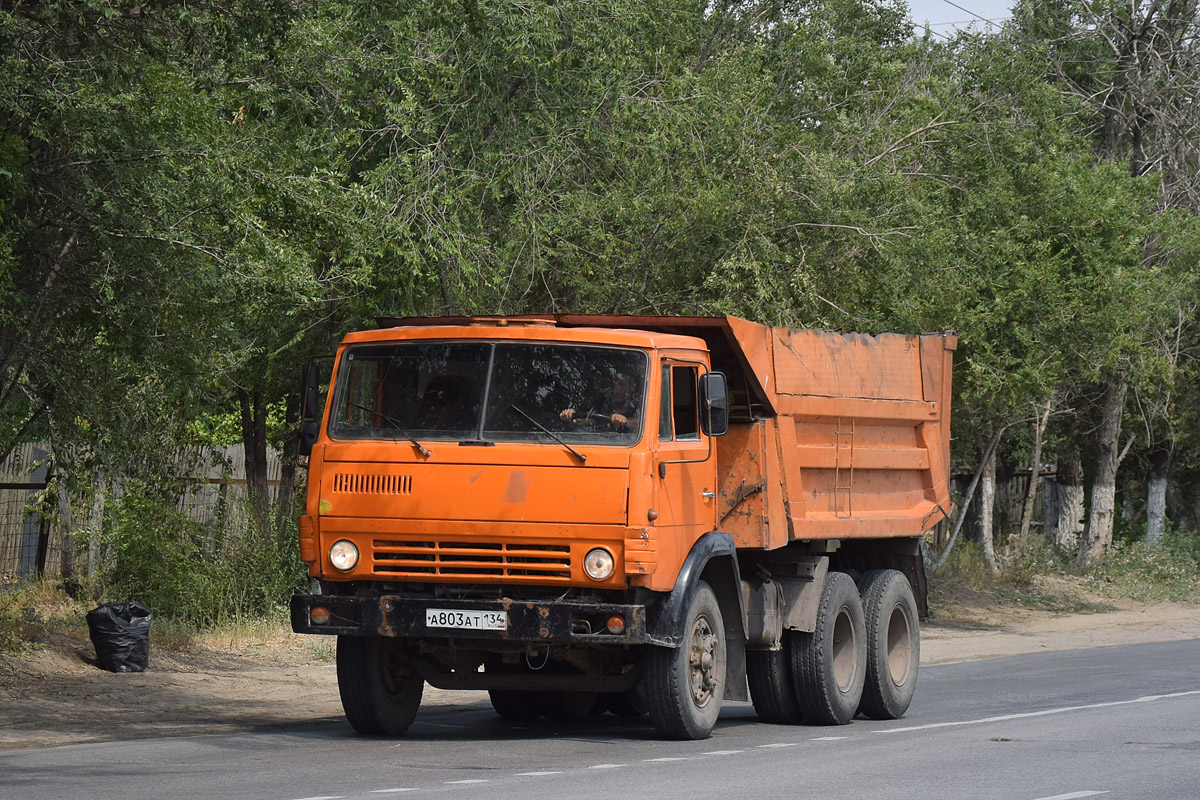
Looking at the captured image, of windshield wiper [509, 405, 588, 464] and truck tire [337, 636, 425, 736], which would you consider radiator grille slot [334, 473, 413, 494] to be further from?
truck tire [337, 636, 425, 736]

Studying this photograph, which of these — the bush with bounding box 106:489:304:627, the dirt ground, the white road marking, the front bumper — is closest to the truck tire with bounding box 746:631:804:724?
the white road marking

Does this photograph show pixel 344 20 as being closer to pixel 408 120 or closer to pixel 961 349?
pixel 408 120

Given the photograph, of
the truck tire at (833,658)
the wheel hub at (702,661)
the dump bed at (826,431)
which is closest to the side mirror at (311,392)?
the dump bed at (826,431)

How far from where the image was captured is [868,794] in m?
8.08

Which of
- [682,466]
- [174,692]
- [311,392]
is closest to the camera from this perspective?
[682,466]

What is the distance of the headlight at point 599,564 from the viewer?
9625mm

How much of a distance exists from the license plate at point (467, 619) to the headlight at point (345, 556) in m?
0.61

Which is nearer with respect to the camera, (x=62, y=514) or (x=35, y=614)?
(x=35, y=614)


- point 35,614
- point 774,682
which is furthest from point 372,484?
point 35,614

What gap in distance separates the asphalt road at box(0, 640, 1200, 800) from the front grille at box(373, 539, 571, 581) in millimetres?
1120

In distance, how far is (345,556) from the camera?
10.0 meters

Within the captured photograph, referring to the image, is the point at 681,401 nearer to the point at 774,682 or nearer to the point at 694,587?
the point at 694,587

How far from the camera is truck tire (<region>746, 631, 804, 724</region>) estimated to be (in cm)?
1205

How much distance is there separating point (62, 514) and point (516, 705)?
948cm
